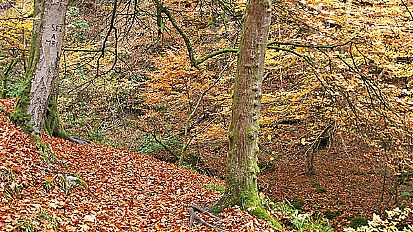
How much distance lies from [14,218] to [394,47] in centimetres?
715

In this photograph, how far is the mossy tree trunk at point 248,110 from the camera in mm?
5922

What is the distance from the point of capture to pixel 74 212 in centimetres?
520

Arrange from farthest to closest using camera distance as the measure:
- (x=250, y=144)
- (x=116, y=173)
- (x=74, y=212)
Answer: (x=116, y=173), (x=250, y=144), (x=74, y=212)

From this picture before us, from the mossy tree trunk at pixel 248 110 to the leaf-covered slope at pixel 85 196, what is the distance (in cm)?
32

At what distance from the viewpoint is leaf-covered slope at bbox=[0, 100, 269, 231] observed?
15.4 ft

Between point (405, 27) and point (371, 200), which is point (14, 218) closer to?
point (405, 27)

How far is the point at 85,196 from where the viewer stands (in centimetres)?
626

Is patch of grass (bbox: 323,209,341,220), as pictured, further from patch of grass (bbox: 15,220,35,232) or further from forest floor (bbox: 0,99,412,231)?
patch of grass (bbox: 15,220,35,232)

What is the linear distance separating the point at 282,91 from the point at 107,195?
17.8 feet

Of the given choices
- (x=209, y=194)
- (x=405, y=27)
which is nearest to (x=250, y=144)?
(x=209, y=194)

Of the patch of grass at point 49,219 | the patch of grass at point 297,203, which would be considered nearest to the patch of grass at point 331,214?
the patch of grass at point 297,203

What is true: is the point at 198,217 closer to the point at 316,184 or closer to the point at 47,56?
the point at 47,56

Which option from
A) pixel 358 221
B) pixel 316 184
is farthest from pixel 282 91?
pixel 316 184

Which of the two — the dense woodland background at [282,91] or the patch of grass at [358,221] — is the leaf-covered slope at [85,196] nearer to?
the dense woodland background at [282,91]
